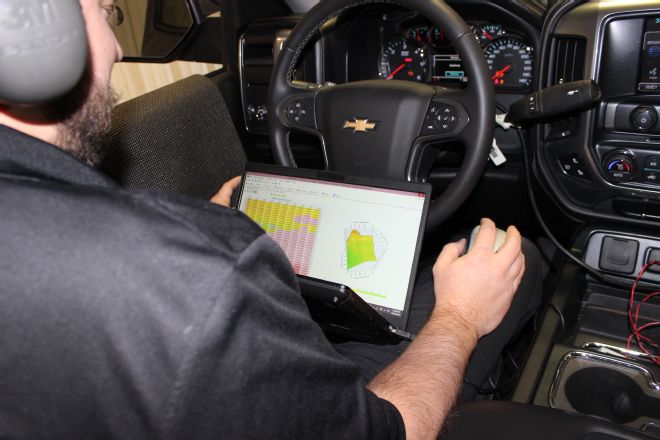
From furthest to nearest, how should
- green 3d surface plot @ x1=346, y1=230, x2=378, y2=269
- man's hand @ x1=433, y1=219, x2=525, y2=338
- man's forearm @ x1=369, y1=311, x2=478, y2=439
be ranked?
1. green 3d surface plot @ x1=346, y1=230, x2=378, y2=269
2. man's hand @ x1=433, y1=219, x2=525, y2=338
3. man's forearm @ x1=369, y1=311, x2=478, y2=439

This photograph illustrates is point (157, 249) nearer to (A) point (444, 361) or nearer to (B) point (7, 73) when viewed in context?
(B) point (7, 73)

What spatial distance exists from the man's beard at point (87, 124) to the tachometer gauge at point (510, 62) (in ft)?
3.35

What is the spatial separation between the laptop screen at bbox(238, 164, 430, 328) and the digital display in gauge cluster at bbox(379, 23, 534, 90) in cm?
52

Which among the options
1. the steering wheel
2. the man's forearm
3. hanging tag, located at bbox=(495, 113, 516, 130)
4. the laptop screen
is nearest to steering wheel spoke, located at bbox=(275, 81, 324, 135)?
the steering wheel

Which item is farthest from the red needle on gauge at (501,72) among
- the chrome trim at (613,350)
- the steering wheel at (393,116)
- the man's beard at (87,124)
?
the man's beard at (87,124)

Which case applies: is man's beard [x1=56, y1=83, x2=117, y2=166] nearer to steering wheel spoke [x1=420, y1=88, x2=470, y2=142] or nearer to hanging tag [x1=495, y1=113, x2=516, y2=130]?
steering wheel spoke [x1=420, y1=88, x2=470, y2=142]

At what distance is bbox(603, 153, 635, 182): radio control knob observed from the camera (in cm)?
111

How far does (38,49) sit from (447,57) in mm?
1148

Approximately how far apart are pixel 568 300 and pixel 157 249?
0.98m

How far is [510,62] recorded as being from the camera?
4.44ft

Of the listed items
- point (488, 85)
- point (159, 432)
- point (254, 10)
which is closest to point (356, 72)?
point (254, 10)

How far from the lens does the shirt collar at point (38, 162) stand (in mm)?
456

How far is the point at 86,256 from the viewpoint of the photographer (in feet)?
1.34

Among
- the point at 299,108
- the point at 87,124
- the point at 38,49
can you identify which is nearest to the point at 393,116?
the point at 299,108
